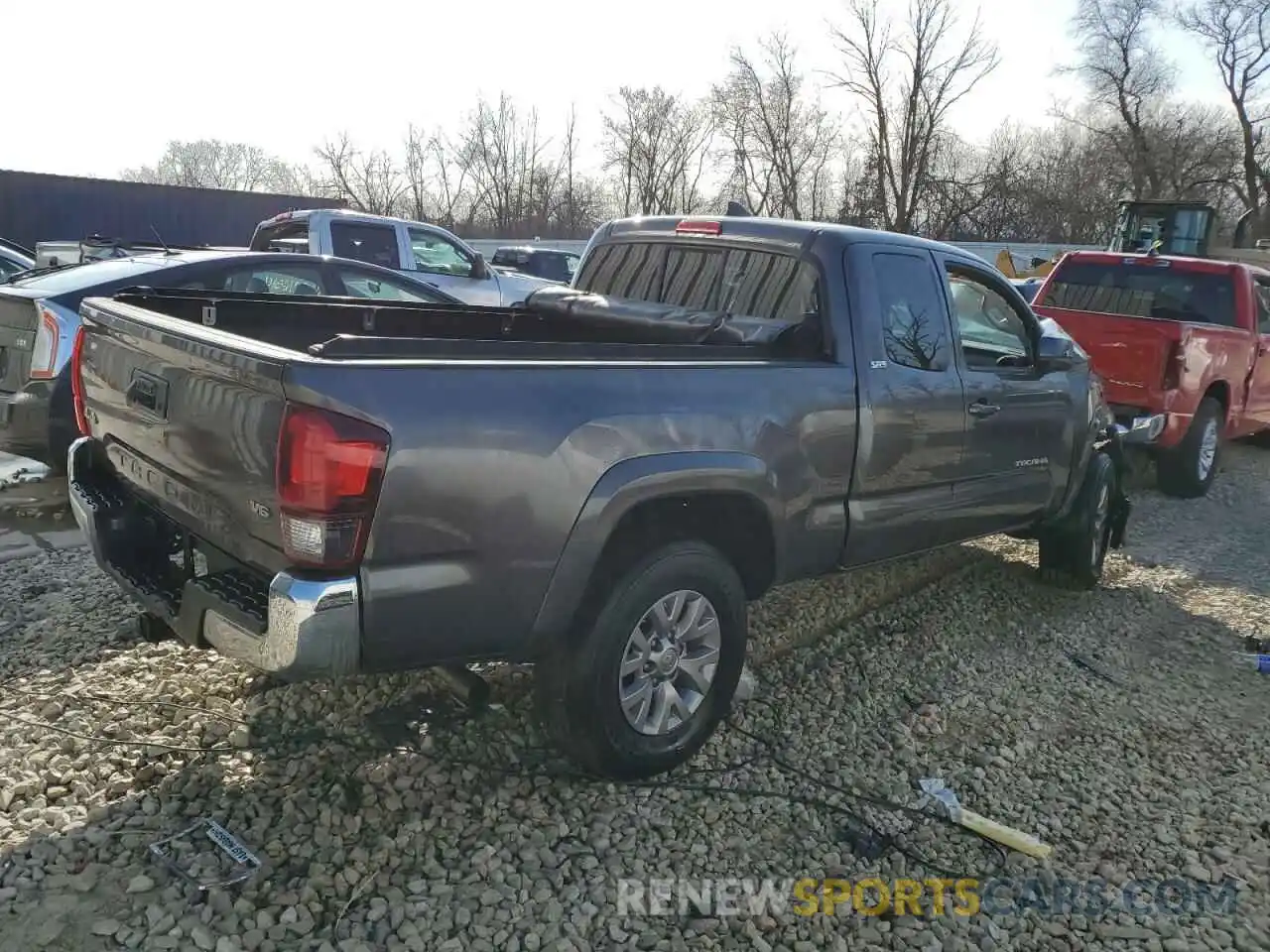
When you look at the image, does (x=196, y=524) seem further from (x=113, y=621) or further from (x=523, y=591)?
(x=113, y=621)

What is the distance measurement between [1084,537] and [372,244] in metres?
8.15

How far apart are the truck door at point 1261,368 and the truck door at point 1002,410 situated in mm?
4955

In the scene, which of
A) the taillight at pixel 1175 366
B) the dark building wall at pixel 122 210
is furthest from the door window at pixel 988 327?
the dark building wall at pixel 122 210

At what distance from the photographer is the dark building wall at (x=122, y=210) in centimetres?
2406

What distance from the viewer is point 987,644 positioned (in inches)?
193

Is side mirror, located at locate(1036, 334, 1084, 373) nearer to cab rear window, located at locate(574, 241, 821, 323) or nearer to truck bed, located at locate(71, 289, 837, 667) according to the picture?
cab rear window, located at locate(574, 241, 821, 323)

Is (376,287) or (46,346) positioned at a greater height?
(376,287)

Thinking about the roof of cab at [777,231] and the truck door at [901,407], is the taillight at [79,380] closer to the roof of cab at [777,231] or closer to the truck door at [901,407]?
the roof of cab at [777,231]

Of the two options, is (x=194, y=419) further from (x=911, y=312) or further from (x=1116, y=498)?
(x=1116, y=498)

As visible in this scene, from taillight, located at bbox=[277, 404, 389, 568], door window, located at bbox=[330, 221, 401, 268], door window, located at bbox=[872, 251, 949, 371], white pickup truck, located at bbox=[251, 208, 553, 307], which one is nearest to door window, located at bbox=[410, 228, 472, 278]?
white pickup truck, located at bbox=[251, 208, 553, 307]

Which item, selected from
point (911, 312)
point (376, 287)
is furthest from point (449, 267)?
point (911, 312)

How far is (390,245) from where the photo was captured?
431 inches

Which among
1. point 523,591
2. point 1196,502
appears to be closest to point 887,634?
point 523,591

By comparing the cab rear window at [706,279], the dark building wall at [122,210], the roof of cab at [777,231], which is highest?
the dark building wall at [122,210]
